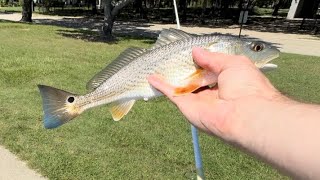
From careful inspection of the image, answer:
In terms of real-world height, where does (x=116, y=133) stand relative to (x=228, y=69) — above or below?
below

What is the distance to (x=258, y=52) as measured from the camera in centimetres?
195

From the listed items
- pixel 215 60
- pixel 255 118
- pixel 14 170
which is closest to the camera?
pixel 255 118

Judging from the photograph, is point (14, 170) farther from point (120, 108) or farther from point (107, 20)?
point (107, 20)

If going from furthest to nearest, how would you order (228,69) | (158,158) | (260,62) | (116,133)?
(116,133) < (158,158) < (260,62) < (228,69)

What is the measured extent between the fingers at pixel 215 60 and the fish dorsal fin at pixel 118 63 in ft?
1.23

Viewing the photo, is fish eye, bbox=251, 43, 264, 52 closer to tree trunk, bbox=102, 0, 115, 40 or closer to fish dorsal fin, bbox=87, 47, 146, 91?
fish dorsal fin, bbox=87, 47, 146, 91

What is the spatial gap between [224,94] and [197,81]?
0.71ft

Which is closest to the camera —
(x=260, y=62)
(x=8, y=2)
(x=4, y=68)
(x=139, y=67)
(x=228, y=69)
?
(x=228, y=69)

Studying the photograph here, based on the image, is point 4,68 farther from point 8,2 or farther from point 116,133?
point 8,2

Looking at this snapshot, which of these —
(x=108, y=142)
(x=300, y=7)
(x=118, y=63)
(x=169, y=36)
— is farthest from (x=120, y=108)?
(x=300, y=7)

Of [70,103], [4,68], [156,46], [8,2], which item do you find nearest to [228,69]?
[156,46]

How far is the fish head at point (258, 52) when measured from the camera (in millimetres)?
1950

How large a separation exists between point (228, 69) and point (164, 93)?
0.34 metres

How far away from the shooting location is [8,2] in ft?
160
